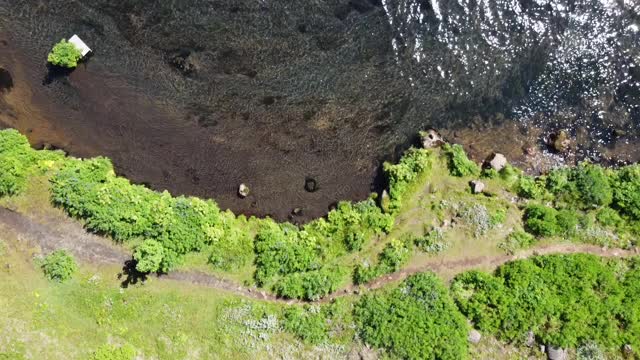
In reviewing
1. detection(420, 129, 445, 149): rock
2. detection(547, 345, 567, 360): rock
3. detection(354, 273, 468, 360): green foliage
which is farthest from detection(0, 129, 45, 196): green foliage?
detection(547, 345, 567, 360): rock

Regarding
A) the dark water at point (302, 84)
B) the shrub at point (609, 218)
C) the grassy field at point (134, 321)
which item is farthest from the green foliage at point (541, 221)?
the grassy field at point (134, 321)

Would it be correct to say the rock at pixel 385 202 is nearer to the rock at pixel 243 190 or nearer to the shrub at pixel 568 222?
the rock at pixel 243 190

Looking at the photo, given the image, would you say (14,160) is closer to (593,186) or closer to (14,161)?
(14,161)

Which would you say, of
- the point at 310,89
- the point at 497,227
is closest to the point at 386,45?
the point at 310,89

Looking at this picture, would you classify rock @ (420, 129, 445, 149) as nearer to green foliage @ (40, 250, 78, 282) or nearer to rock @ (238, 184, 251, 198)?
rock @ (238, 184, 251, 198)

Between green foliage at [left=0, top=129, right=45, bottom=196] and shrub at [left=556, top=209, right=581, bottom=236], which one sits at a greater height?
green foliage at [left=0, top=129, right=45, bottom=196]
